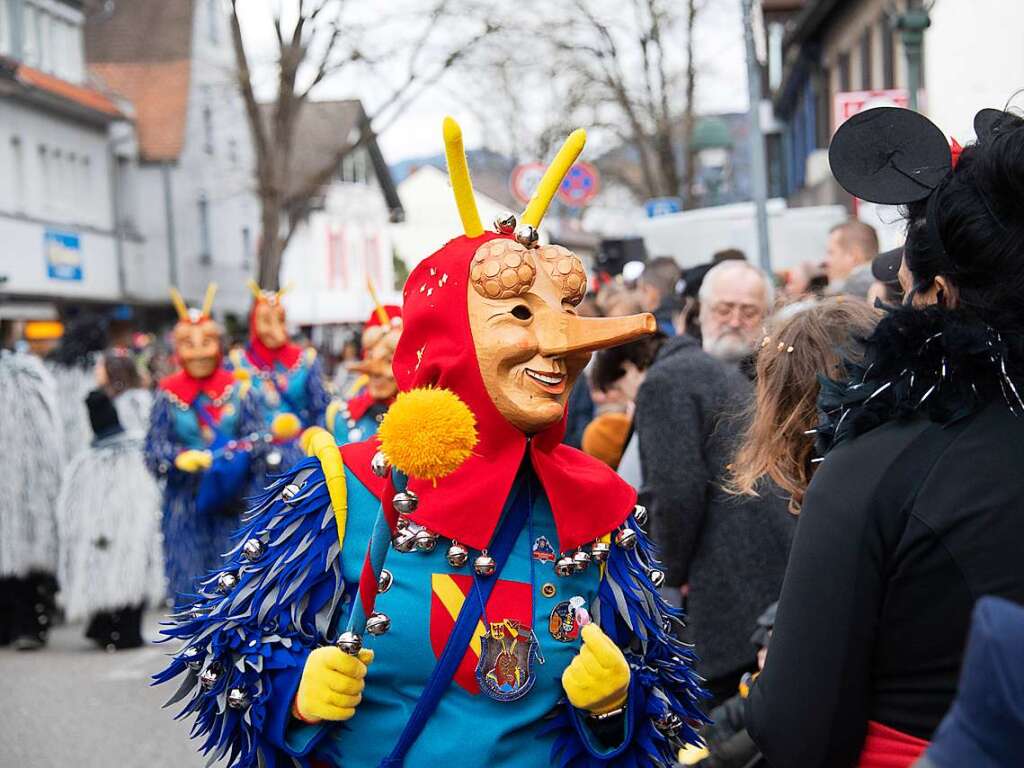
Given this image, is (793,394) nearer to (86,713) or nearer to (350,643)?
(350,643)

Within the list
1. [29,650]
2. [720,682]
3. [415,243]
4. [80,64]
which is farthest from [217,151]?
[720,682]

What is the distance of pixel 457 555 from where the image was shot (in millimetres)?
2967

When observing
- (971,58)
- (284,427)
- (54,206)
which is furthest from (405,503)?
(54,206)

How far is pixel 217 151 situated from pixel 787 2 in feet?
57.8

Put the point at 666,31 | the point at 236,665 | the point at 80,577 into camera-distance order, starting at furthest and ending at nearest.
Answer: the point at 666,31
the point at 80,577
the point at 236,665

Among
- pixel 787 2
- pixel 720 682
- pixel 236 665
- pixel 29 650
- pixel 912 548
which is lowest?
pixel 29 650

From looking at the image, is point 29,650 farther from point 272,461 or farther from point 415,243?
point 415,243

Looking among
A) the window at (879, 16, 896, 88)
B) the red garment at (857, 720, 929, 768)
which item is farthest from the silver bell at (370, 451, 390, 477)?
the window at (879, 16, 896, 88)

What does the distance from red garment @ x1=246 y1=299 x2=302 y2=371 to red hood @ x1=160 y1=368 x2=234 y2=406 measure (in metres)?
0.66

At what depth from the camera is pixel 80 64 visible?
113 feet

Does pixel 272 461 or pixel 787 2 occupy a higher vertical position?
pixel 787 2

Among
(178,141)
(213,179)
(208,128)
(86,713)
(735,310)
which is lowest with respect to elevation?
(86,713)

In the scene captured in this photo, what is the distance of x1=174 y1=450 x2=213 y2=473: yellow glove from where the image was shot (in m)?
8.50

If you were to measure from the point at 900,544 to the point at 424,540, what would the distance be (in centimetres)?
117
